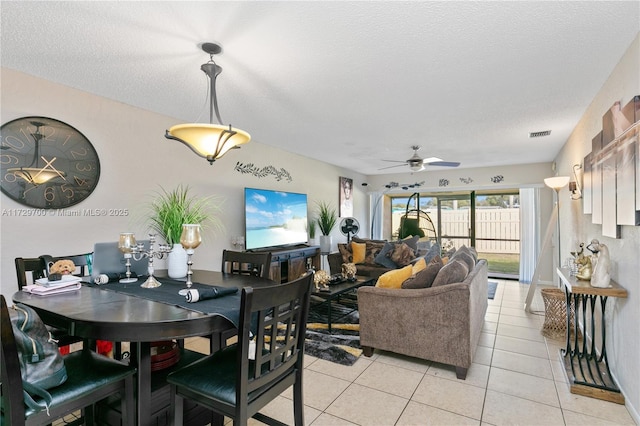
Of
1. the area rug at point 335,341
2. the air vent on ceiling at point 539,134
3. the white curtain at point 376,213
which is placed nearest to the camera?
the area rug at point 335,341

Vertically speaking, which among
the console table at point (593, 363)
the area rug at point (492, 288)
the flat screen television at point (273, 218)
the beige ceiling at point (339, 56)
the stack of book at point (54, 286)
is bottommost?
the area rug at point (492, 288)

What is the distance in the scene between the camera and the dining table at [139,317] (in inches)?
53.1

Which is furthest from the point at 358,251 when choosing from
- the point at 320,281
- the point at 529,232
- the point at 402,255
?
the point at 529,232

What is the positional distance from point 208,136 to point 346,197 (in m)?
5.51

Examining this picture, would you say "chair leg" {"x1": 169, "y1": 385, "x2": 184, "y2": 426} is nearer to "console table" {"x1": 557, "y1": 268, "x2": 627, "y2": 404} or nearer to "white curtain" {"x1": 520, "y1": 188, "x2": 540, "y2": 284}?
"console table" {"x1": 557, "y1": 268, "x2": 627, "y2": 404}

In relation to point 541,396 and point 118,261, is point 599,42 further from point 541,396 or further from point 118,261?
point 118,261

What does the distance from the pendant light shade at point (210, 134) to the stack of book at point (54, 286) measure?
110 centimetres

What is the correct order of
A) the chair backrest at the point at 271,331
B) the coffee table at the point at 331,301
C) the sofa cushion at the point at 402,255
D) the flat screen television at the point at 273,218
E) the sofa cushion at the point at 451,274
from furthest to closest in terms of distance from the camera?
the sofa cushion at the point at 402,255, the flat screen television at the point at 273,218, the coffee table at the point at 331,301, the sofa cushion at the point at 451,274, the chair backrest at the point at 271,331

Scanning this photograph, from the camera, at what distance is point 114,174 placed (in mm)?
3242

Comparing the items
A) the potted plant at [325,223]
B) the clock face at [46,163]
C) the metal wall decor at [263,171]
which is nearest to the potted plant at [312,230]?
the potted plant at [325,223]

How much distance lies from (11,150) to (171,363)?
86.3 inches

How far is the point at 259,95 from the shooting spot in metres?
3.08

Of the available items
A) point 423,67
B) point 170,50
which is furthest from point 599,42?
point 170,50

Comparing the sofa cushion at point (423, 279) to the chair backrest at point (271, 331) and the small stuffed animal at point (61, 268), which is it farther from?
the small stuffed animal at point (61, 268)
